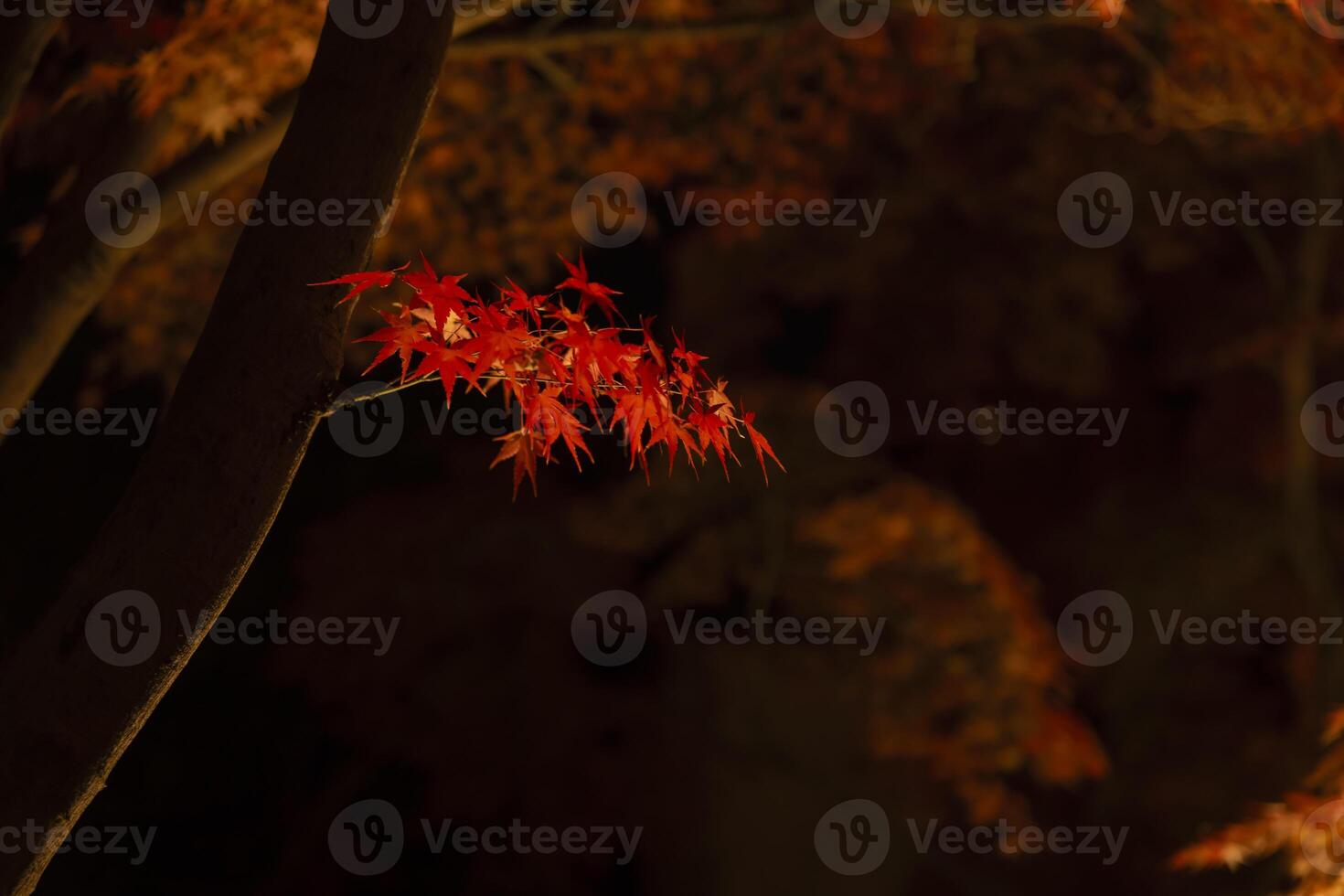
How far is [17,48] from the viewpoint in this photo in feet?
10.9

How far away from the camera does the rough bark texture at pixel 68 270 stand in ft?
11.6

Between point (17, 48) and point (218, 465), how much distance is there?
6.25 ft

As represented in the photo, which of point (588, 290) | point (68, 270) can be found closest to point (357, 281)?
point (588, 290)

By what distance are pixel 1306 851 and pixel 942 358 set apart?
7220 mm

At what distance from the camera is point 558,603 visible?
29.1 ft

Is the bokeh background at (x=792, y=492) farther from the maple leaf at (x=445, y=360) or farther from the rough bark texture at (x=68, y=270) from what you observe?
the maple leaf at (x=445, y=360)

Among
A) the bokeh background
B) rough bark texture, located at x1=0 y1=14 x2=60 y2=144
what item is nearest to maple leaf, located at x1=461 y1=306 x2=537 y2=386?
rough bark texture, located at x1=0 y1=14 x2=60 y2=144

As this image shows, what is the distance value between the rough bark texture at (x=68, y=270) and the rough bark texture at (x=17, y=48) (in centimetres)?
41

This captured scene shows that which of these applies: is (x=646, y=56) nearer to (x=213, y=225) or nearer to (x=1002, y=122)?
(x=213, y=225)

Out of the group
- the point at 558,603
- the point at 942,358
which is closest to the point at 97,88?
the point at 558,603

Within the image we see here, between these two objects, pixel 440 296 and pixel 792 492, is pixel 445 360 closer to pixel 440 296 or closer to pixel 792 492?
pixel 440 296

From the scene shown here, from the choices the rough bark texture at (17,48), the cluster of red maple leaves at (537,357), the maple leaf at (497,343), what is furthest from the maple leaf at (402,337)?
the rough bark texture at (17,48)

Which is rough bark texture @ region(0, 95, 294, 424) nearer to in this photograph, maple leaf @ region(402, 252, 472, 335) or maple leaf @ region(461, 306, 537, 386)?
maple leaf @ region(402, 252, 472, 335)

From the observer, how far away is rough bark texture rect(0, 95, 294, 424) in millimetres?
3535
